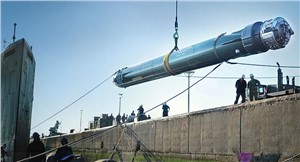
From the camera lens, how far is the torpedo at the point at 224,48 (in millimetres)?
8039

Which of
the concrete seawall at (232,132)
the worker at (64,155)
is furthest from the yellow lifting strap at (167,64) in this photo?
the worker at (64,155)

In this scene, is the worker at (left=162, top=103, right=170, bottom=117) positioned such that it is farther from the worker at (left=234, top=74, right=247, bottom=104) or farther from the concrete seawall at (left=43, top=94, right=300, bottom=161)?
the worker at (left=234, top=74, right=247, bottom=104)

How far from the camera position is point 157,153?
37.7ft

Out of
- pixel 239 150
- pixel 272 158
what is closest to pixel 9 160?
pixel 239 150

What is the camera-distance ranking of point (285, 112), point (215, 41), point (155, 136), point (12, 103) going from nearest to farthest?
point (285, 112), point (215, 41), point (12, 103), point (155, 136)

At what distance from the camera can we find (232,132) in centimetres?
834

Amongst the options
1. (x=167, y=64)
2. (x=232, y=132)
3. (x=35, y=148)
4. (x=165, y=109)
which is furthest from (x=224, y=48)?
(x=165, y=109)

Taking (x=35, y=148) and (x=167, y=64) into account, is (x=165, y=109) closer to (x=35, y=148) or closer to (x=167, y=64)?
Answer: (x=167, y=64)

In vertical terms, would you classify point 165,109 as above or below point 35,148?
above

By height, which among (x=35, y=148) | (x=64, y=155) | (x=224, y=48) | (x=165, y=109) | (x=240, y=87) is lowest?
(x=64, y=155)

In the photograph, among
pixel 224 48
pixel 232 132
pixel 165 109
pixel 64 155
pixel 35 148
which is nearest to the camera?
pixel 232 132

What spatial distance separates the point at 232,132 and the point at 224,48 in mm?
2116

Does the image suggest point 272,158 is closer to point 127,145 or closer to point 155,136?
point 155,136

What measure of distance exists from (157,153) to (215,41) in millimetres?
4182
